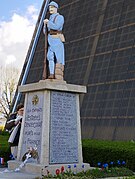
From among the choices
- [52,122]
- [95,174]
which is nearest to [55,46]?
[52,122]

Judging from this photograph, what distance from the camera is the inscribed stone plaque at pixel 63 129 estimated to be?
33.3ft

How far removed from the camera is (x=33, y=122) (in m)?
10.6

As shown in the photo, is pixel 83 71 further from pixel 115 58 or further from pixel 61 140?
pixel 61 140

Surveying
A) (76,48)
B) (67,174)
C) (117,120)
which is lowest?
(67,174)

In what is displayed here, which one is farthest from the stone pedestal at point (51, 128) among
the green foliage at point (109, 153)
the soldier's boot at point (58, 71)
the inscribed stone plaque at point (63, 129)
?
the green foliage at point (109, 153)

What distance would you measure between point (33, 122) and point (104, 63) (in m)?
11.0

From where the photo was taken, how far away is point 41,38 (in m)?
29.8

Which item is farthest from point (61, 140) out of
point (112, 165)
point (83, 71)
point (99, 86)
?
point (83, 71)

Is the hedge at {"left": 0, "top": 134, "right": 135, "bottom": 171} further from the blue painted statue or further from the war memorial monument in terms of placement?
the blue painted statue

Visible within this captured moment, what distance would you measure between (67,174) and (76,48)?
15711 millimetres

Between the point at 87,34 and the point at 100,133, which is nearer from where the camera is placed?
the point at 100,133

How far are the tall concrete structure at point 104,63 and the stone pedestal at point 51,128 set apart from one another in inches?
264

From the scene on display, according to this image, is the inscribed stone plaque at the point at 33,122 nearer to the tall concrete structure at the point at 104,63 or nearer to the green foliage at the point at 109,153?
the green foliage at the point at 109,153

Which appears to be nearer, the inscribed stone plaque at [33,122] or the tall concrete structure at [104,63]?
the inscribed stone plaque at [33,122]
